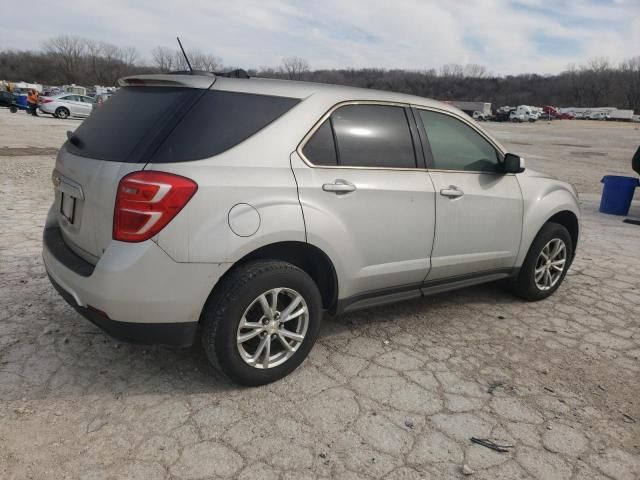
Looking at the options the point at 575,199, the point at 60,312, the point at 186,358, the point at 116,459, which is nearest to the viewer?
the point at 116,459

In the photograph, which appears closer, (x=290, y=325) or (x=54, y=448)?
(x=54, y=448)

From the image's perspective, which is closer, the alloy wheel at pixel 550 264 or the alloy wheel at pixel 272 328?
the alloy wheel at pixel 272 328

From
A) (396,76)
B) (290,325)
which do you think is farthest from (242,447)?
(396,76)

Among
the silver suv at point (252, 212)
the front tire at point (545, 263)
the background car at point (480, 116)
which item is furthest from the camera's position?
the background car at point (480, 116)

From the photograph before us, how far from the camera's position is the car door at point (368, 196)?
2.87 metres

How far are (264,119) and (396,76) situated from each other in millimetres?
149314

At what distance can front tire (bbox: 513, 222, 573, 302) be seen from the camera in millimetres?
4270

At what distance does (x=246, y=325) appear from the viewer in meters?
2.71

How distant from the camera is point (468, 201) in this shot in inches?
142

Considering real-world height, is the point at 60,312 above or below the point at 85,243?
below

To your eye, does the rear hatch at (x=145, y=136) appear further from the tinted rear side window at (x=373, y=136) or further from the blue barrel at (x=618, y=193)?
the blue barrel at (x=618, y=193)

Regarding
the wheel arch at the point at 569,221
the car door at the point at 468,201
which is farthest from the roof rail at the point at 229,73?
the wheel arch at the point at 569,221

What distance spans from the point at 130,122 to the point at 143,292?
0.97 metres

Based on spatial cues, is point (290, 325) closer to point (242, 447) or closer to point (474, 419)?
point (242, 447)
